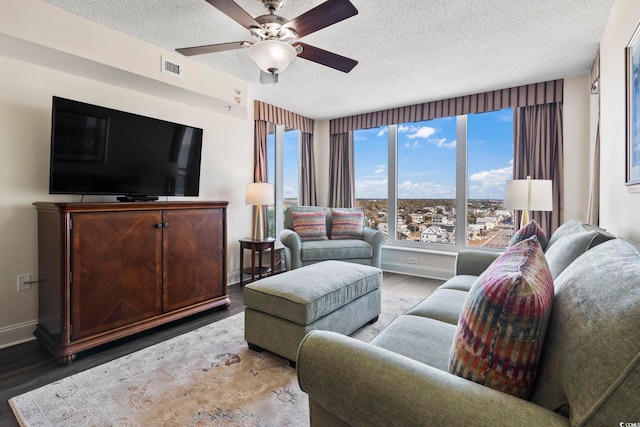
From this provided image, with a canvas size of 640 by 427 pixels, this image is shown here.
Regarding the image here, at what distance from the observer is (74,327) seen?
Answer: 206 cm

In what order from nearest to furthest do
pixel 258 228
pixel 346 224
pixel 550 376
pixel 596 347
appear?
pixel 596 347 → pixel 550 376 → pixel 258 228 → pixel 346 224

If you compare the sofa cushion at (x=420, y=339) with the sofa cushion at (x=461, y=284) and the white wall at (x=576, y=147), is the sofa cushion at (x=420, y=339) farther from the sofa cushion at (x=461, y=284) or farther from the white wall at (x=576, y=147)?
the white wall at (x=576, y=147)

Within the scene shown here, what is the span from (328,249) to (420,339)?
8.32ft

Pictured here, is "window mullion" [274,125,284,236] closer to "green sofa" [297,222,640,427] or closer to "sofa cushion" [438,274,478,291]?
"sofa cushion" [438,274,478,291]

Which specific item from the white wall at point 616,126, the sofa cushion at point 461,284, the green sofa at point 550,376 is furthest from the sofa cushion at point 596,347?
the sofa cushion at point 461,284

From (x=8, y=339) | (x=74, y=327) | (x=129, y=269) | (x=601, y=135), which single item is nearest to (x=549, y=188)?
(x=601, y=135)

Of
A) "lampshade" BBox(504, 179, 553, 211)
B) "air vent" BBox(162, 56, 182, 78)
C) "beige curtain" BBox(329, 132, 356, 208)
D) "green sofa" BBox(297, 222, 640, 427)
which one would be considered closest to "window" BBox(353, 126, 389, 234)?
"beige curtain" BBox(329, 132, 356, 208)

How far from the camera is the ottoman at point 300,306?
1937mm

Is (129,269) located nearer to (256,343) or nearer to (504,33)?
(256,343)

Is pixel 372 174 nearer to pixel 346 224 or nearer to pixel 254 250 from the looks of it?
pixel 346 224

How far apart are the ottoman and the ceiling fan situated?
4.78 feet

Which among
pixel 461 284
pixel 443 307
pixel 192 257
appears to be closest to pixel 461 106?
pixel 461 284

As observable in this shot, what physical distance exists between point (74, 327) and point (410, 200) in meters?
4.14

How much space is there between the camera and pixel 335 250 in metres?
3.88
